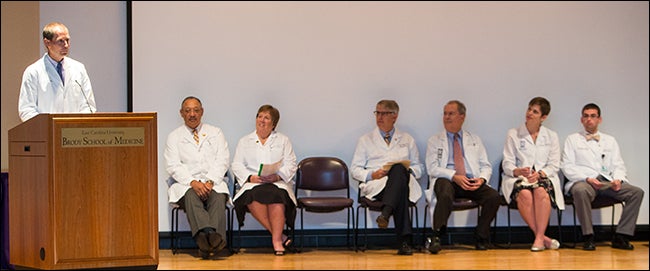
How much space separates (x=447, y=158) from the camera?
7086 millimetres

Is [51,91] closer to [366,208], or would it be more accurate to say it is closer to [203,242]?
[203,242]

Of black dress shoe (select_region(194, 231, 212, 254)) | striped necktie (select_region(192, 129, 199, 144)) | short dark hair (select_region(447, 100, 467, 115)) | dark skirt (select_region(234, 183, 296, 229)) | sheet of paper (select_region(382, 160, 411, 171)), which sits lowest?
black dress shoe (select_region(194, 231, 212, 254))

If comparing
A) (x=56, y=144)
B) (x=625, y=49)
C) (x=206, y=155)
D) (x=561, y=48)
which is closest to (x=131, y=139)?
(x=56, y=144)

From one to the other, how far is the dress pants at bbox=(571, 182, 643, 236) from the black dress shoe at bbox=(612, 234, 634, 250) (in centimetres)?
6

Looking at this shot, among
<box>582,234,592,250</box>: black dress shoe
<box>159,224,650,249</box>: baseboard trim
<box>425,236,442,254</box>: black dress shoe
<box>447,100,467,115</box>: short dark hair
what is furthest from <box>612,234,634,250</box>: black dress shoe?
<box>447,100,467,115</box>: short dark hair

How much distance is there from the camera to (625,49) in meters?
7.69

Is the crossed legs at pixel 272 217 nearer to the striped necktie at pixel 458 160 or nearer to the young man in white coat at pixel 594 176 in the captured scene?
the striped necktie at pixel 458 160

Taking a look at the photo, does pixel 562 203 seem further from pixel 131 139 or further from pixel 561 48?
pixel 131 139

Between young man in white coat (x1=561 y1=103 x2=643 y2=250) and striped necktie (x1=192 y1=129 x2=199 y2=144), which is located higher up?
striped necktie (x1=192 y1=129 x2=199 y2=144)

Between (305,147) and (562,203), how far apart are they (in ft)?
7.53

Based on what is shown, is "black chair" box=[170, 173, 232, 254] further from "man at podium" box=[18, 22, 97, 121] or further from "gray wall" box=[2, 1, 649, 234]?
"man at podium" box=[18, 22, 97, 121]

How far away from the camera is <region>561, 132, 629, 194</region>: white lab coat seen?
23.6 feet

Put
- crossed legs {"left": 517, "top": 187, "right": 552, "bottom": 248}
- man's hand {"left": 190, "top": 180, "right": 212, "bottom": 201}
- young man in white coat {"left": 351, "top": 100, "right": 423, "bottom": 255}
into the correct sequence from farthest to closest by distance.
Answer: crossed legs {"left": 517, "top": 187, "right": 552, "bottom": 248}
young man in white coat {"left": 351, "top": 100, "right": 423, "bottom": 255}
man's hand {"left": 190, "top": 180, "right": 212, "bottom": 201}

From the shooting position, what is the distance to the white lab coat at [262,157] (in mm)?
6895
